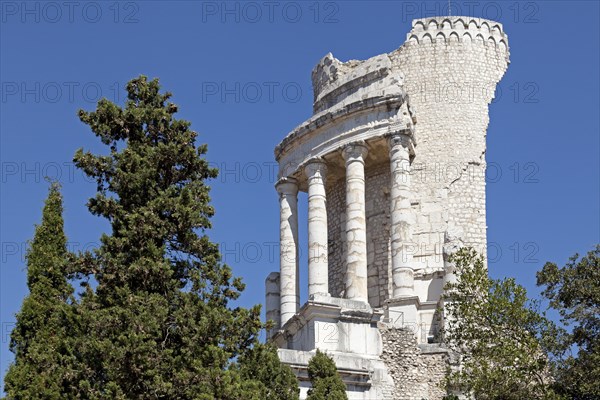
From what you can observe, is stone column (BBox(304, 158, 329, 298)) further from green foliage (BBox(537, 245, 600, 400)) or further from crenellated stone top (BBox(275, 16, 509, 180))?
green foliage (BBox(537, 245, 600, 400))

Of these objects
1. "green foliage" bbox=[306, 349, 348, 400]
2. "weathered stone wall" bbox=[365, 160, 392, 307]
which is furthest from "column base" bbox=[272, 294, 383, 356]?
"weathered stone wall" bbox=[365, 160, 392, 307]

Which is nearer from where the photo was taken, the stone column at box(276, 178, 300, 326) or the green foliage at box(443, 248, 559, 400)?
the green foliage at box(443, 248, 559, 400)

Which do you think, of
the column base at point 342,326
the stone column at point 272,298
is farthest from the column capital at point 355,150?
the column base at point 342,326

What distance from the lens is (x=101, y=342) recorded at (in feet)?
73.4

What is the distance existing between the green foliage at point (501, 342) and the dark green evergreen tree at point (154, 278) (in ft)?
16.2

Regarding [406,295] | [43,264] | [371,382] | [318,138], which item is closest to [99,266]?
[43,264]

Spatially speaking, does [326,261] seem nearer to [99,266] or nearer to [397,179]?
[397,179]

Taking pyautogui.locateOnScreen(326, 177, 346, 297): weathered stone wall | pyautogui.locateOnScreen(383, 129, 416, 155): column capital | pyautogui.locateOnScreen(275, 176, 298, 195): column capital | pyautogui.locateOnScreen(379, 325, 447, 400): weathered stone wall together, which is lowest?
pyautogui.locateOnScreen(379, 325, 447, 400): weathered stone wall

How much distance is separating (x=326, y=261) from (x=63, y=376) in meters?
17.8

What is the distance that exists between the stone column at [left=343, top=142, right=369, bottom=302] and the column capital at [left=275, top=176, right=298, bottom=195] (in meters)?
3.09

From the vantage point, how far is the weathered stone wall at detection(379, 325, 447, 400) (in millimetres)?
28984

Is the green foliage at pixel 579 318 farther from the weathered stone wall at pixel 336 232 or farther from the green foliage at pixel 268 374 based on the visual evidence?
the weathered stone wall at pixel 336 232

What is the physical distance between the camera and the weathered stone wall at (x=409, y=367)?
28984 mm

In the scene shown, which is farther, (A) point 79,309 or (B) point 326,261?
(B) point 326,261
